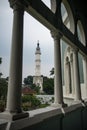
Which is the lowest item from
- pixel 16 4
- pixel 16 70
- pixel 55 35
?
pixel 16 70

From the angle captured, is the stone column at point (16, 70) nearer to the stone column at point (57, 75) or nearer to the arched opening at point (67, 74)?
the stone column at point (57, 75)

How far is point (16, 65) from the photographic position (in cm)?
423

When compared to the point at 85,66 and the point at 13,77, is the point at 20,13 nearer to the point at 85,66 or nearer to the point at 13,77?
the point at 13,77

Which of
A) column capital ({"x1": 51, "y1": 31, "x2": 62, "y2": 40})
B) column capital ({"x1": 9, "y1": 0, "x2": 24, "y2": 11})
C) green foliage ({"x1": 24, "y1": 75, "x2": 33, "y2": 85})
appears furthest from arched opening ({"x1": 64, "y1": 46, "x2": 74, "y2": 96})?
green foliage ({"x1": 24, "y1": 75, "x2": 33, "y2": 85})

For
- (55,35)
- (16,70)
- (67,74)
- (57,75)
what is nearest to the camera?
(16,70)

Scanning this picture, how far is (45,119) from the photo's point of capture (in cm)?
504

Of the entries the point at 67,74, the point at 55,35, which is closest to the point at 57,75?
the point at 55,35

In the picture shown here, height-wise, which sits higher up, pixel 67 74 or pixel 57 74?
pixel 67 74

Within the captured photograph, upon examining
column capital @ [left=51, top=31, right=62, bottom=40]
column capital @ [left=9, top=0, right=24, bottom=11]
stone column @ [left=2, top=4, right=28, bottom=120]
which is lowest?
stone column @ [left=2, top=4, right=28, bottom=120]

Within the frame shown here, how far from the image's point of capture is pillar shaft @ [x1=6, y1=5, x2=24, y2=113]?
158 inches

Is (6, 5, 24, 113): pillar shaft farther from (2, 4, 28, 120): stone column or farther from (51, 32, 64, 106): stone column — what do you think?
(51, 32, 64, 106): stone column

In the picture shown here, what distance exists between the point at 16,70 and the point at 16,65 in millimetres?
118

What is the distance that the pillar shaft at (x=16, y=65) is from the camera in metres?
4.02

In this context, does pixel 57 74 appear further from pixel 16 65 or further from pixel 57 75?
pixel 16 65
